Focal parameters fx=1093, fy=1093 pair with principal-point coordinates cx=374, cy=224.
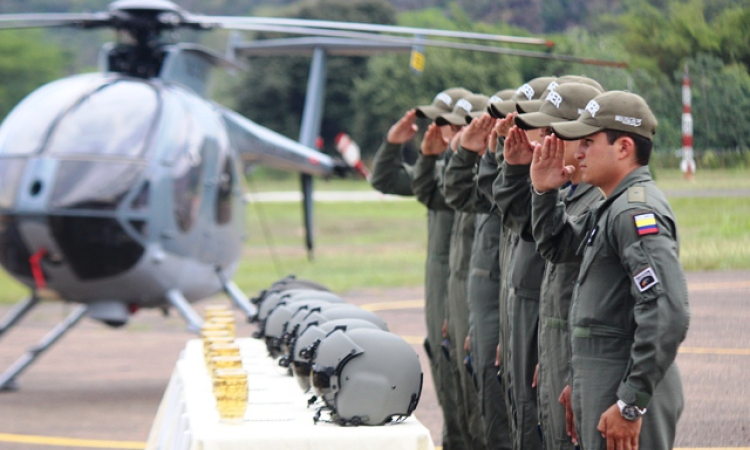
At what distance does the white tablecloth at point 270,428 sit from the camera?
3.60 meters

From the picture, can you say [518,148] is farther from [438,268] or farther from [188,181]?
[188,181]

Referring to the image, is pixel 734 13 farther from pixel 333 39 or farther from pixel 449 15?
pixel 333 39

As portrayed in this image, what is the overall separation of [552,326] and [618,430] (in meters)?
0.66

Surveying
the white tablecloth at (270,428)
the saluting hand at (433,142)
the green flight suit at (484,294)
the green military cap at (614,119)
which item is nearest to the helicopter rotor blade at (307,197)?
the saluting hand at (433,142)

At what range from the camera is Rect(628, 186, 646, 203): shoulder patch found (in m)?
3.42

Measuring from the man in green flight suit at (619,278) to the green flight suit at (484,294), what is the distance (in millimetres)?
1337

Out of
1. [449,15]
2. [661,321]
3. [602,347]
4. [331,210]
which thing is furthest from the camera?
[331,210]

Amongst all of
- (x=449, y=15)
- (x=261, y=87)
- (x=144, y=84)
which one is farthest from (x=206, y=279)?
(x=261, y=87)

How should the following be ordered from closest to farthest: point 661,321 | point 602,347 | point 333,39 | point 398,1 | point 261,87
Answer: point 661,321 < point 602,347 < point 333,39 < point 398,1 < point 261,87

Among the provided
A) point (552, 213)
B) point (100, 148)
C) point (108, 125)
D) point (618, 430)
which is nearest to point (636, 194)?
point (552, 213)

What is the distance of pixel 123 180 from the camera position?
844 cm

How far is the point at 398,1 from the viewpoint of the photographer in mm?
14273

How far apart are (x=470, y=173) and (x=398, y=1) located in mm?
9567

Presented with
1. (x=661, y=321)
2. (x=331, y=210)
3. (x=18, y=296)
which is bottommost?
(x=331, y=210)
